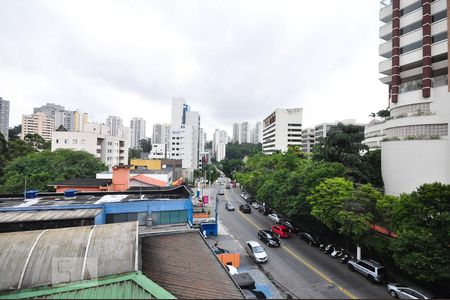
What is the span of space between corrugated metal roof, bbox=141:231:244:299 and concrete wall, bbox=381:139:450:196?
20.8 meters

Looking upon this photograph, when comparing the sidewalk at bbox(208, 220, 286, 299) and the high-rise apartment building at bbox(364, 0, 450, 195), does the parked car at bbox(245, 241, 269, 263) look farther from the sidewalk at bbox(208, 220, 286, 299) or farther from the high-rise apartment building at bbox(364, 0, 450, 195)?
the high-rise apartment building at bbox(364, 0, 450, 195)

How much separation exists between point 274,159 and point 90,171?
34317 millimetres

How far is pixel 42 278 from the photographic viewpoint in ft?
32.2

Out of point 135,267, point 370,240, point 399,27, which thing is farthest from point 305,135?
point 135,267

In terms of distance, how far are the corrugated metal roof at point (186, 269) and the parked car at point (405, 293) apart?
479 inches

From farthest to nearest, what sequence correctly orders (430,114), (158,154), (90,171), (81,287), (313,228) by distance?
(158,154), (90,171), (313,228), (430,114), (81,287)

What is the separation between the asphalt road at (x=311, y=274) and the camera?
17.0 meters

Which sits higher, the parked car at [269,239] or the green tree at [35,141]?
the green tree at [35,141]

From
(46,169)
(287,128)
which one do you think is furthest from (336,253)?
(287,128)

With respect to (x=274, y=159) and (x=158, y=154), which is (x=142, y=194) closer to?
(x=274, y=159)

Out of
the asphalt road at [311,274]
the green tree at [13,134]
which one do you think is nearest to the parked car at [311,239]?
the asphalt road at [311,274]

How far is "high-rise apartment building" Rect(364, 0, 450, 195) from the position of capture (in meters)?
23.2

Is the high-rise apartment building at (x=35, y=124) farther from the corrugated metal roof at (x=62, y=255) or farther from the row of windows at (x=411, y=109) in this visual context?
the row of windows at (x=411, y=109)

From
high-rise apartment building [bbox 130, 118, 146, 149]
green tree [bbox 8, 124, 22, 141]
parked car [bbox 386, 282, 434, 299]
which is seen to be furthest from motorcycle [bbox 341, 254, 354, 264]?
high-rise apartment building [bbox 130, 118, 146, 149]
